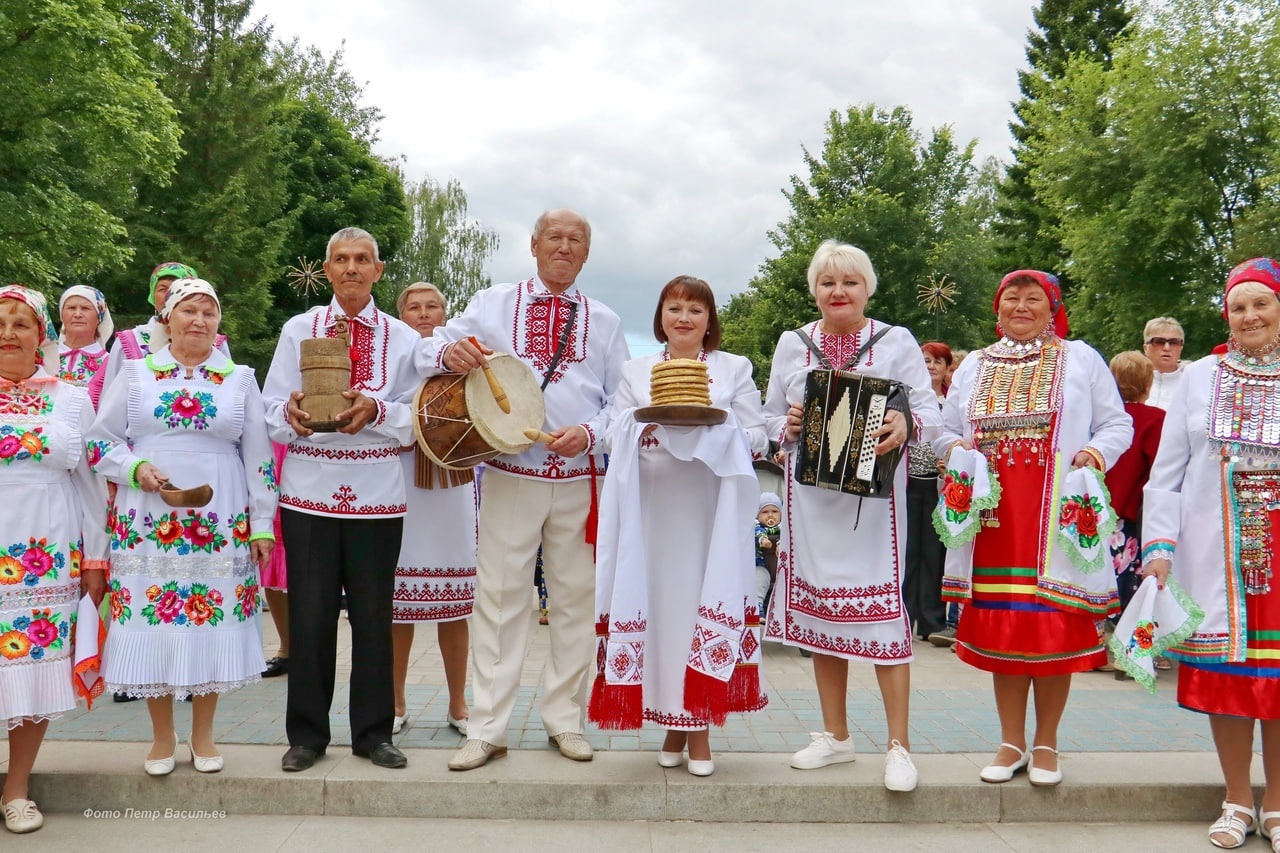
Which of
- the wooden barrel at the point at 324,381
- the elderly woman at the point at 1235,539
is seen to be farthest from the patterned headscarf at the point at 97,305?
the elderly woman at the point at 1235,539

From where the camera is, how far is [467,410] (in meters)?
4.36

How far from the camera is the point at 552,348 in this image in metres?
4.76

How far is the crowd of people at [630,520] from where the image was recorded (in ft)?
13.5

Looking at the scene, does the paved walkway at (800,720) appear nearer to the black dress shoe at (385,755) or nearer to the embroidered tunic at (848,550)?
the black dress shoe at (385,755)

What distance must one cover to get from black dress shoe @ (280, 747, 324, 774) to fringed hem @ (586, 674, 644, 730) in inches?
50.5

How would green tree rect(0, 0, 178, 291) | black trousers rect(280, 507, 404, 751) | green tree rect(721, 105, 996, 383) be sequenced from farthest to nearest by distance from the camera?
green tree rect(721, 105, 996, 383) → green tree rect(0, 0, 178, 291) → black trousers rect(280, 507, 404, 751)

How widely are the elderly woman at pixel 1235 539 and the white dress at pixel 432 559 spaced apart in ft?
10.4

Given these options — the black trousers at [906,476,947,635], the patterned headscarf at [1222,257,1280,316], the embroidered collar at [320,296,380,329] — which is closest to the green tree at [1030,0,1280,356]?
the black trousers at [906,476,947,635]

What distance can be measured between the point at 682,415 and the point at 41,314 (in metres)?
2.76

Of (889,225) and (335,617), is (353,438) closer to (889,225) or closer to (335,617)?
(335,617)

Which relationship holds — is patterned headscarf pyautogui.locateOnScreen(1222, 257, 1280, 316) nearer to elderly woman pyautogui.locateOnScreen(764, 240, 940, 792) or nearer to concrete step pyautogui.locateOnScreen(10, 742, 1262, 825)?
elderly woman pyautogui.locateOnScreen(764, 240, 940, 792)

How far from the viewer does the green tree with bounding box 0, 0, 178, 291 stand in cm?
1641

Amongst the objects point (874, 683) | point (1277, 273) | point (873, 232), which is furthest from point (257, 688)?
point (873, 232)

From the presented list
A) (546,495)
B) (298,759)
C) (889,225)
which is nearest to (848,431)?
(546,495)
